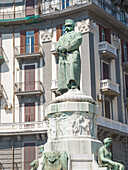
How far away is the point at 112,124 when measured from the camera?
110 feet

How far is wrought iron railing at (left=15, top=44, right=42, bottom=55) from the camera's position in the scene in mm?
35281

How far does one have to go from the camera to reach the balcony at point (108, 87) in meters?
33.1

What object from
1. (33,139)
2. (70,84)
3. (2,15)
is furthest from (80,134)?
(2,15)

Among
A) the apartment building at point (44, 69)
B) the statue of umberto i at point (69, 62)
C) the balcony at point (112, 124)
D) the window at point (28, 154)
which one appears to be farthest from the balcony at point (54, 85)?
the statue of umberto i at point (69, 62)

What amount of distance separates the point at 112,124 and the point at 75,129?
22107 millimetres

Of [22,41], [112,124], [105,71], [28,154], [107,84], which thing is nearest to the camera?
[28,154]

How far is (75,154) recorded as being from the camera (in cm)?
1156

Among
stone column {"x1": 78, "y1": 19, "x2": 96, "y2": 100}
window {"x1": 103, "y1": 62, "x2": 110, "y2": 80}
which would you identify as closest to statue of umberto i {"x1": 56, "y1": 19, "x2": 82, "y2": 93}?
stone column {"x1": 78, "y1": 19, "x2": 96, "y2": 100}

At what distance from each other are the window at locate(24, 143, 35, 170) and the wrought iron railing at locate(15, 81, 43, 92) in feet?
15.8

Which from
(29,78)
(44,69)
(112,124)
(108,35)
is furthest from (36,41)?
(112,124)

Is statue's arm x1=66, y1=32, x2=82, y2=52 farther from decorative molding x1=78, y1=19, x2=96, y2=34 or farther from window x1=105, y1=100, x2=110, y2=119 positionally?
window x1=105, y1=100, x2=110, y2=119

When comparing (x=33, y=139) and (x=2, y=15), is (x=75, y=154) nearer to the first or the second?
(x=33, y=139)

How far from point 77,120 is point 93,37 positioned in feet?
74.4

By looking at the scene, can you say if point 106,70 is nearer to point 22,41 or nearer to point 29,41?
point 29,41
